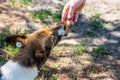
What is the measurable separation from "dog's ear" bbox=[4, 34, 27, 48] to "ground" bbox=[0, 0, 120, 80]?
5.20 feet

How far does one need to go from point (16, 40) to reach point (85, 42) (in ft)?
9.26

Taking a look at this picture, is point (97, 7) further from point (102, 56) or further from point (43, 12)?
point (102, 56)

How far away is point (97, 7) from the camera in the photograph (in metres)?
7.45

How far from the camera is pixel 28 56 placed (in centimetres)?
349

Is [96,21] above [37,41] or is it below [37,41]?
below

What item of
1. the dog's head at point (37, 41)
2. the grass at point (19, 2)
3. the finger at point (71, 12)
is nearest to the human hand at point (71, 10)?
the finger at point (71, 12)

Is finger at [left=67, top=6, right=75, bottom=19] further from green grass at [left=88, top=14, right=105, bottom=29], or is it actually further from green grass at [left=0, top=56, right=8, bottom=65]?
green grass at [left=88, top=14, right=105, bottom=29]

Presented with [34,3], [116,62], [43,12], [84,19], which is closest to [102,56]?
[116,62]

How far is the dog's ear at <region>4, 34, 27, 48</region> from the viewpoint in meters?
3.55

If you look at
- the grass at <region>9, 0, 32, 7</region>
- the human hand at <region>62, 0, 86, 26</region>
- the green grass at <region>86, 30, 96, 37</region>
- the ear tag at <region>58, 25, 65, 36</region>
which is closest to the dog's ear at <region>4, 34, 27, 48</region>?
the ear tag at <region>58, 25, 65, 36</region>

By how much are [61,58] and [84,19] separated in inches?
59.5

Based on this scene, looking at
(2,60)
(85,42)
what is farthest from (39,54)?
(85,42)

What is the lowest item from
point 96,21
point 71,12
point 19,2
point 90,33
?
point 90,33

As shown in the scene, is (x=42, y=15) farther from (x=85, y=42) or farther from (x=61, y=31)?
(x=61, y=31)
